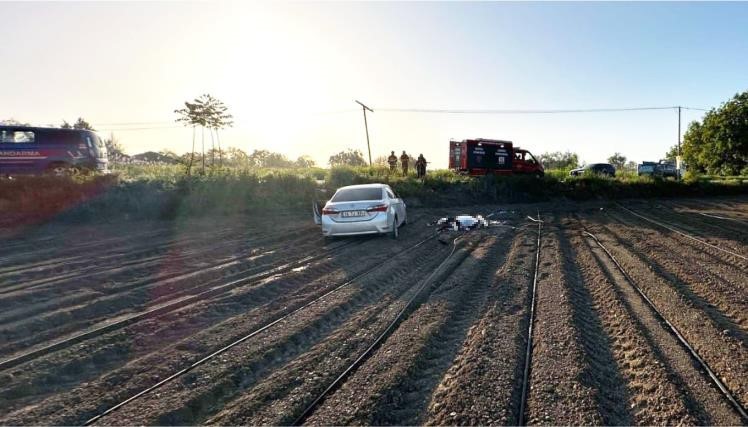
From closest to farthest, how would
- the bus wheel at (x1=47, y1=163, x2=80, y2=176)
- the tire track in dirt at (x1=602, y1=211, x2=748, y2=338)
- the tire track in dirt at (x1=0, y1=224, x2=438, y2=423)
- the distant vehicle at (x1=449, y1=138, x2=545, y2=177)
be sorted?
the tire track in dirt at (x1=0, y1=224, x2=438, y2=423), the tire track in dirt at (x1=602, y1=211, x2=748, y2=338), the bus wheel at (x1=47, y1=163, x2=80, y2=176), the distant vehicle at (x1=449, y1=138, x2=545, y2=177)

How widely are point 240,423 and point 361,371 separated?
4.05ft

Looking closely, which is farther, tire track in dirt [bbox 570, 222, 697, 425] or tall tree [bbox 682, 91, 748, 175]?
tall tree [bbox 682, 91, 748, 175]

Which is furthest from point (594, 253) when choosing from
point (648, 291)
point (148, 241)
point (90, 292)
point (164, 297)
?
point (148, 241)

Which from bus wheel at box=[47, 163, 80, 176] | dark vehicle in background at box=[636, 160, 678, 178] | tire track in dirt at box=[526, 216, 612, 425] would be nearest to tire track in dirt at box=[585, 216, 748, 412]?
tire track in dirt at box=[526, 216, 612, 425]

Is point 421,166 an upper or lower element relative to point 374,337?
upper

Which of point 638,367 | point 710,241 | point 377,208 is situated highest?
point 377,208

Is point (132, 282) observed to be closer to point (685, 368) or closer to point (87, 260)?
point (87, 260)

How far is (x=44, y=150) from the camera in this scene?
2055 centimetres

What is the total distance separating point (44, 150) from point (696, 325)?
2413 centimetres

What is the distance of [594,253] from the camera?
34.3ft

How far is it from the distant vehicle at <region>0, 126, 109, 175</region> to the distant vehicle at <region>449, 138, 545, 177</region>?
22.3 meters

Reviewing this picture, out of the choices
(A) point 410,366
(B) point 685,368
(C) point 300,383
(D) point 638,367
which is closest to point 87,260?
(C) point 300,383

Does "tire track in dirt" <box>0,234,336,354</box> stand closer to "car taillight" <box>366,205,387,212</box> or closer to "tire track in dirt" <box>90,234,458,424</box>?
A: "tire track in dirt" <box>90,234,458,424</box>

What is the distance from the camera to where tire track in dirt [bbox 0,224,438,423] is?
4.06 meters
